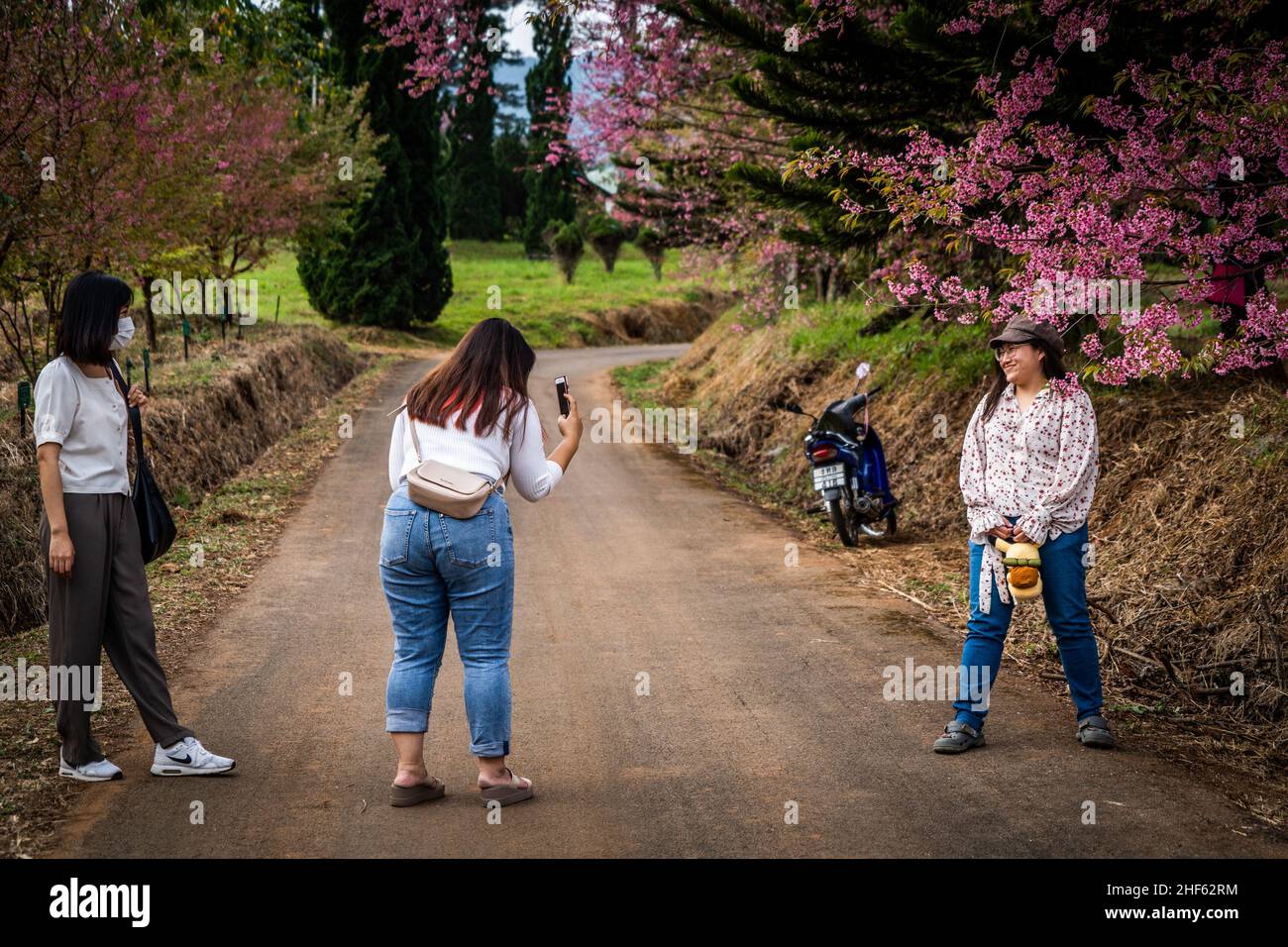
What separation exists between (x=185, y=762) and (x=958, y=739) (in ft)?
10.8

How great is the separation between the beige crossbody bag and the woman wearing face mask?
138 cm

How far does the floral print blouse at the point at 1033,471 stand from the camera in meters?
5.20

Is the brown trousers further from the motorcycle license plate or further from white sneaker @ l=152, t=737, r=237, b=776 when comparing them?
the motorcycle license plate

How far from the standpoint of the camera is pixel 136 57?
9922 mm

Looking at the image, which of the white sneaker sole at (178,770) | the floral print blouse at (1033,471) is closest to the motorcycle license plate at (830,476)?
the floral print blouse at (1033,471)

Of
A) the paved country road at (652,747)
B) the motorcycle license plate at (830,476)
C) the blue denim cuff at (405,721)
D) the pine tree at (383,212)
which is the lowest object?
the paved country road at (652,747)

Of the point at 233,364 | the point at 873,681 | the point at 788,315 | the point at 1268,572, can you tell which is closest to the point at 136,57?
the point at 233,364

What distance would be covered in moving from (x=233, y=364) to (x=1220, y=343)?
12880 millimetres

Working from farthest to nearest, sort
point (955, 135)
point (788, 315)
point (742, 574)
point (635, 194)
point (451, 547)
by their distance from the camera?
point (635, 194), point (788, 315), point (742, 574), point (955, 135), point (451, 547)

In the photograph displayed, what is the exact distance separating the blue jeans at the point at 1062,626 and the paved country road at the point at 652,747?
0.76ft

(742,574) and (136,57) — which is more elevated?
(136,57)

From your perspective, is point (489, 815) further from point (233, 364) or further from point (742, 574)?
point (233, 364)

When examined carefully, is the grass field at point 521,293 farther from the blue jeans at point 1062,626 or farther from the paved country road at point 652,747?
the blue jeans at point 1062,626

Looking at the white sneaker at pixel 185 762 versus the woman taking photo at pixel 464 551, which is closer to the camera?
the woman taking photo at pixel 464 551
